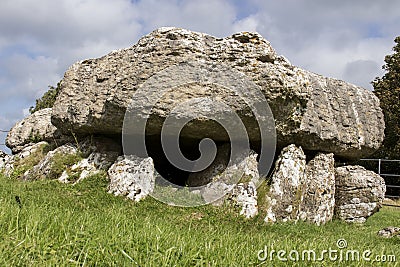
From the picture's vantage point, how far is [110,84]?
33.4 ft

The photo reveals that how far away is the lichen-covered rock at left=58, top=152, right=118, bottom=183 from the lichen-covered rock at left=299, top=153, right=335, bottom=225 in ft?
14.4

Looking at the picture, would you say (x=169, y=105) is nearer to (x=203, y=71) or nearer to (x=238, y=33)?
(x=203, y=71)

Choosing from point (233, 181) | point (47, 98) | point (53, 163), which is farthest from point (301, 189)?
point (47, 98)

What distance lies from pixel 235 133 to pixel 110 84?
2.97 meters

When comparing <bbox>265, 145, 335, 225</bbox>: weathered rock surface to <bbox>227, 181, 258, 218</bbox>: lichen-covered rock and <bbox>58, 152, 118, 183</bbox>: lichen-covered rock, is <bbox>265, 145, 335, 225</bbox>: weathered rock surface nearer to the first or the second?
<bbox>227, 181, 258, 218</bbox>: lichen-covered rock

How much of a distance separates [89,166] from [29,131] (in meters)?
4.94

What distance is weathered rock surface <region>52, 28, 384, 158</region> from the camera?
8977 millimetres

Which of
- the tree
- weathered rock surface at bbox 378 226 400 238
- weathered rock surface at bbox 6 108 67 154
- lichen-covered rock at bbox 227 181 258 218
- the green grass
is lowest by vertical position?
weathered rock surface at bbox 378 226 400 238

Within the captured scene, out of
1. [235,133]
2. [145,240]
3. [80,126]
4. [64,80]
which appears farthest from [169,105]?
[145,240]

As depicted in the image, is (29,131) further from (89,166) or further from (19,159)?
(89,166)

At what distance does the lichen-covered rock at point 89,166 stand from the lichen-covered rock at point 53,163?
34cm

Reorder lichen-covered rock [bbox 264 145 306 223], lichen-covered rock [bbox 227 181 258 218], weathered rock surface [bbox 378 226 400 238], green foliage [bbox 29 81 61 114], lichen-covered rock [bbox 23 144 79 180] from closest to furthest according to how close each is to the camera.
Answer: lichen-covered rock [bbox 227 181 258 218], weathered rock surface [bbox 378 226 400 238], lichen-covered rock [bbox 264 145 306 223], lichen-covered rock [bbox 23 144 79 180], green foliage [bbox 29 81 61 114]

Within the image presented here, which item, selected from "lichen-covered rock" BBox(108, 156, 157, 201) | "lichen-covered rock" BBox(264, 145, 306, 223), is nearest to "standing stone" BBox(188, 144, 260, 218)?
"lichen-covered rock" BBox(264, 145, 306, 223)

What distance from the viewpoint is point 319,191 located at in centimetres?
1048
